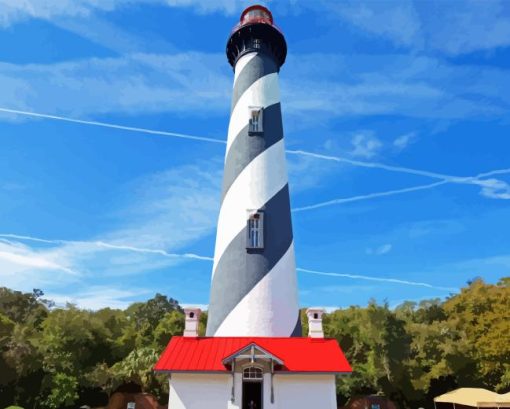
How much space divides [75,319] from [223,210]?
16.6 meters

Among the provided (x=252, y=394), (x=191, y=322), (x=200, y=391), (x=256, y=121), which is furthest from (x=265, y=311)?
(x=256, y=121)

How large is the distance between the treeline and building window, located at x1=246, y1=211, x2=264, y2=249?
43.5 ft

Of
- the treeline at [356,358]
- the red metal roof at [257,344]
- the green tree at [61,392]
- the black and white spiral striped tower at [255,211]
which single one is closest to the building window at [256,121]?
the black and white spiral striped tower at [255,211]

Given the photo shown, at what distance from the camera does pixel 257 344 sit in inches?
543

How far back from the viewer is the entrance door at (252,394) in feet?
46.6

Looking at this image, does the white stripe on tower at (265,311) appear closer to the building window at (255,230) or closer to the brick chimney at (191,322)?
the brick chimney at (191,322)

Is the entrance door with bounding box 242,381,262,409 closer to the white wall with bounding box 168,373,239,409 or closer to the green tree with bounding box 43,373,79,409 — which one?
the white wall with bounding box 168,373,239,409

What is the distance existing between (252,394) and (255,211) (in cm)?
691

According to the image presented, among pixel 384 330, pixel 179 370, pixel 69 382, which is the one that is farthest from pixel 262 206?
pixel 69 382

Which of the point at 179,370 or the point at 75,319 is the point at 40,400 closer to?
the point at 75,319

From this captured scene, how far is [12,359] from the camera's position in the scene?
77.4ft

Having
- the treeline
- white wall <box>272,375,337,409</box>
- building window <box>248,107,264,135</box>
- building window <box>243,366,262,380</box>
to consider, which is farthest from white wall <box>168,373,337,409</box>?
the treeline

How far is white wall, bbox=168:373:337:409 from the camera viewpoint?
13523 mm

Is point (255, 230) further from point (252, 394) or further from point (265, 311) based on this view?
point (252, 394)
